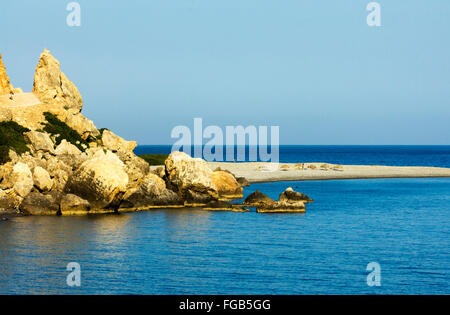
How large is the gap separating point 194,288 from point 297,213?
2703cm

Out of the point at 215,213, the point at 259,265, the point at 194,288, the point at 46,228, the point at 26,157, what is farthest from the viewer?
the point at 26,157

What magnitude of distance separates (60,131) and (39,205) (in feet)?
66.6

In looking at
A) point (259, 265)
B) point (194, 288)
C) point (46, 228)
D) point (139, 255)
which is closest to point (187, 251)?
point (139, 255)

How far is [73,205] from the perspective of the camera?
161 ft

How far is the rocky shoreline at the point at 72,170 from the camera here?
4991 centimetres

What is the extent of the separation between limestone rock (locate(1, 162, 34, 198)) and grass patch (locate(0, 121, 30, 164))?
10.1 feet

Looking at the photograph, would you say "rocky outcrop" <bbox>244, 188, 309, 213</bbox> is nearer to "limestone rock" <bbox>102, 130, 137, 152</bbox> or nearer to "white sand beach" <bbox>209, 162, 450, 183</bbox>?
"limestone rock" <bbox>102, 130, 137, 152</bbox>

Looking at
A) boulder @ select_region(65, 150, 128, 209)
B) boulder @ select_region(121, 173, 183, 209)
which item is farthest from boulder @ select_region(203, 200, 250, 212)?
boulder @ select_region(65, 150, 128, 209)

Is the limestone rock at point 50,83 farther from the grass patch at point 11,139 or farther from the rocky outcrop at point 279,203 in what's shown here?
the rocky outcrop at point 279,203

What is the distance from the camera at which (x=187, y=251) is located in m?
34.5

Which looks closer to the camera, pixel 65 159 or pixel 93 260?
pixel 93 260

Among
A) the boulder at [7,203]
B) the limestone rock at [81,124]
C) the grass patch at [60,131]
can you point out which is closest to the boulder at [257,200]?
the boulder at [7,203]

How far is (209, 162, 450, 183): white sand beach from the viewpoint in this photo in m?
97.1
